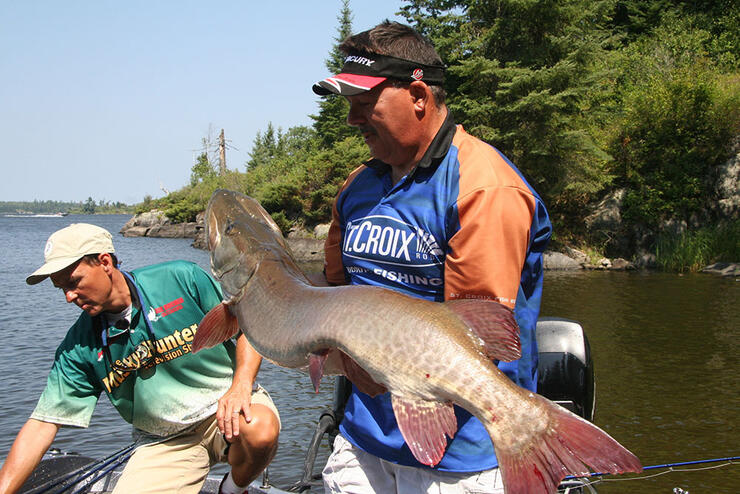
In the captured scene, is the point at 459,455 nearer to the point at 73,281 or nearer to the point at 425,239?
the point at 425,239

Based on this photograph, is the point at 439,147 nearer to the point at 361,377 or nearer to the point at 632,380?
the point at 361,377

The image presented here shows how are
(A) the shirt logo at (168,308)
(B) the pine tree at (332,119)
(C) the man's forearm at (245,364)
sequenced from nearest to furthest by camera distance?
(C) the man's forearm at (245,364) → (A) the shirt logo at (168,308) → (B) the pine tree at (332,119)

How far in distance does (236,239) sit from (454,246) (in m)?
0.98

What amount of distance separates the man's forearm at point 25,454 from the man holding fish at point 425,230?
6.85ft

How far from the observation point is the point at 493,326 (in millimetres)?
1851

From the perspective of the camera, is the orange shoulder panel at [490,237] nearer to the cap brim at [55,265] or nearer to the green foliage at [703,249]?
the cap brim at [55,265]

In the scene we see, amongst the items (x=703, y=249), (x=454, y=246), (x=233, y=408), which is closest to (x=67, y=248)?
(x=233, y=408)

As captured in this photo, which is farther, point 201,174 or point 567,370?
point 201,174

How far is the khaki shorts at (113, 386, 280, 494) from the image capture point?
3.66 meters

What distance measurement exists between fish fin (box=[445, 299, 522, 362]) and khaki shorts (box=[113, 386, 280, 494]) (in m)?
2.34

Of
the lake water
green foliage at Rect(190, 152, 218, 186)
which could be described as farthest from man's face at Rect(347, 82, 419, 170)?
green foliage at Rect(190, 152, 218, 186)

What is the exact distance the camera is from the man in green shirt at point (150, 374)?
360cm

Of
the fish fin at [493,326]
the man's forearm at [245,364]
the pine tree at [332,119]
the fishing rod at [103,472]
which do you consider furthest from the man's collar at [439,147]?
the pine tree at [332,119]

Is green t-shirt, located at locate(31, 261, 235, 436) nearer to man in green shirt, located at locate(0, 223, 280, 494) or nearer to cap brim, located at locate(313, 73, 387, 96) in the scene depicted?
man in green shirt, located at locate(0, 223, 280, 494)
